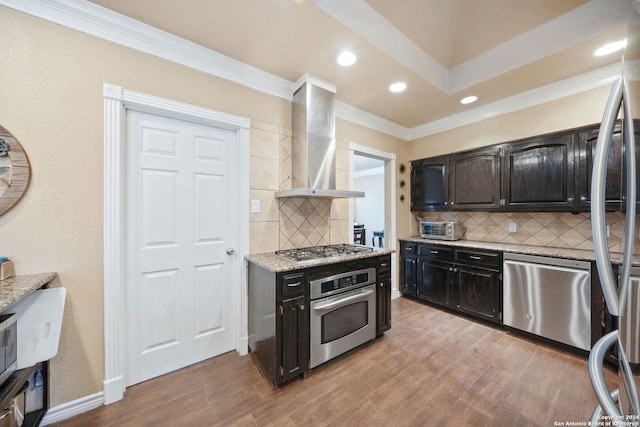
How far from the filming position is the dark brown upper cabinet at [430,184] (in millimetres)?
3373

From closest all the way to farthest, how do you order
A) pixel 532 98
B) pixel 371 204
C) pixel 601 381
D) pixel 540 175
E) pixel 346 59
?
1. pixel 601 381
2. pixel 346 59
3. pixel 540 175
4. pixel 532 98
5. pixel 371 204

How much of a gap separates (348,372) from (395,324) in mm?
1026

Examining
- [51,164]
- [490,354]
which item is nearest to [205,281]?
[51,164]

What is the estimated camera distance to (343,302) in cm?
204

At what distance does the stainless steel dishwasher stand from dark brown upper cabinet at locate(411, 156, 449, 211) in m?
1.15

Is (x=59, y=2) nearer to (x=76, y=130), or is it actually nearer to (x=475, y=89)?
(x=76, y=130)

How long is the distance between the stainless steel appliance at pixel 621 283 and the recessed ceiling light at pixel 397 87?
2043 mm

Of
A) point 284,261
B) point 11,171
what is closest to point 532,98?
point 284,261

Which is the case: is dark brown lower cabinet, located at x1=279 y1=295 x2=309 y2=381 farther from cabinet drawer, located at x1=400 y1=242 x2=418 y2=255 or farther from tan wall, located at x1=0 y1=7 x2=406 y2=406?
cabinet drawer, located at x1=400 y1=242 x2=418 y2=255

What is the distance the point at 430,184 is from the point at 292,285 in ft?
9.03

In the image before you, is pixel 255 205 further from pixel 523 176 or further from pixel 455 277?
pixel 523 176

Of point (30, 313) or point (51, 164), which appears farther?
point (51, 164)

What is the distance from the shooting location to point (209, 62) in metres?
2.02

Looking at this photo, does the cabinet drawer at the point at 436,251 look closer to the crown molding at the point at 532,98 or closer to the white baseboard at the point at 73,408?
the crown molding at the point at 532,98
